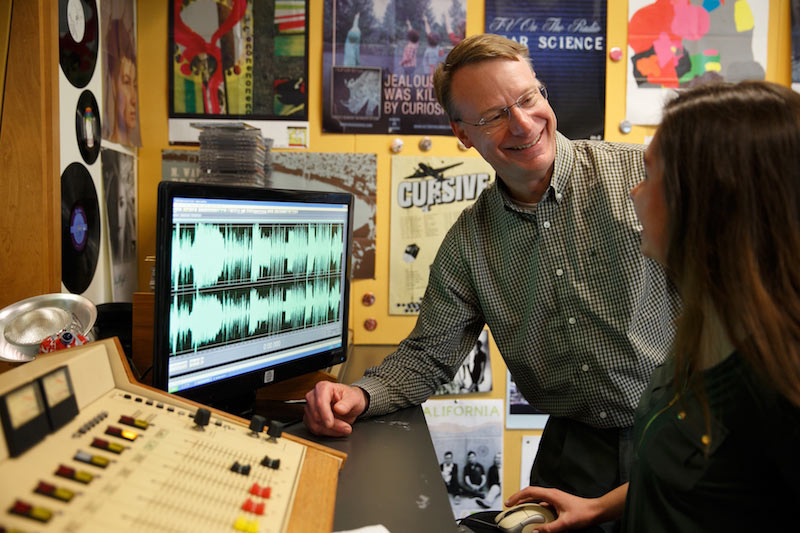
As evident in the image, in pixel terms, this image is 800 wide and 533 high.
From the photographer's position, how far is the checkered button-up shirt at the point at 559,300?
1.27 metres

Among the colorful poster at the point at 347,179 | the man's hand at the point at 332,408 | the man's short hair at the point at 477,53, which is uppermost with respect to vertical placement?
the man's short hair at the point at 477,53

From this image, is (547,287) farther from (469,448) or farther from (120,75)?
(120,75)

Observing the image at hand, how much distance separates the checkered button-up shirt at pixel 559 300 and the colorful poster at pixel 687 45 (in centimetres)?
98

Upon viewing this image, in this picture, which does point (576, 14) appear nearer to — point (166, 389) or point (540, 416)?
point (540, 416)

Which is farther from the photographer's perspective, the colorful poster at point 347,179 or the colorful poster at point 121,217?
the colorful poster at point 347,179

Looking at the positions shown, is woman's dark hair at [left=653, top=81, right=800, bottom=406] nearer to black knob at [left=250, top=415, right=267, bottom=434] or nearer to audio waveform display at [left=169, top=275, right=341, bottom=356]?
black knob at [left=250, top=415, right=267, bottom=434]

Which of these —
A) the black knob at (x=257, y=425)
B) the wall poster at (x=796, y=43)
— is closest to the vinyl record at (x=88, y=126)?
the black knob at (x=257, y=425)

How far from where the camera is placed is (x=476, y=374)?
226cm

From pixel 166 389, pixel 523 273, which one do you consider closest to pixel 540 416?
pixel 523 273

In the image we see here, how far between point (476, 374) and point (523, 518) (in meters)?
1.21

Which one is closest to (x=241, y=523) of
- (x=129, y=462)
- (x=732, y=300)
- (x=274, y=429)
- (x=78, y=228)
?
(x=129, y=462)

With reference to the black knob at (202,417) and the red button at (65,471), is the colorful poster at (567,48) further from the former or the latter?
the red button at (65,471)

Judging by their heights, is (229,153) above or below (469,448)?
above

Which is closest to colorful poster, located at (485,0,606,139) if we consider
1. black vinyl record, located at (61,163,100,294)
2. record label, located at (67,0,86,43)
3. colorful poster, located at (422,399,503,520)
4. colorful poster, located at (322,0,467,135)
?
colorful poster, located at (322,0,467,135)
